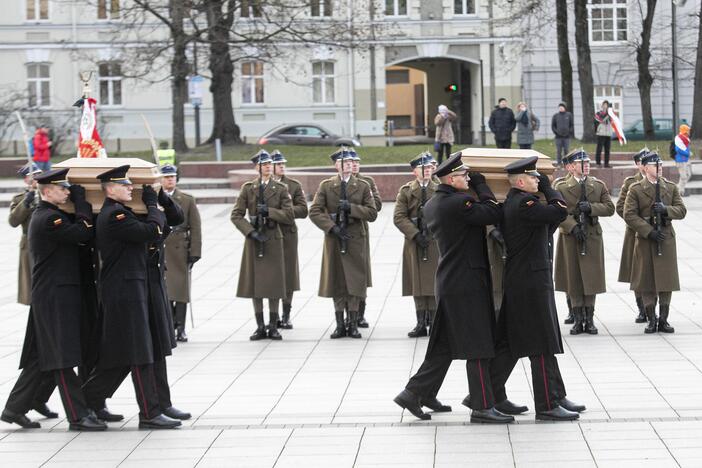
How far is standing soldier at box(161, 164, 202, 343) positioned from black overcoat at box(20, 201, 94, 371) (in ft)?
14.3

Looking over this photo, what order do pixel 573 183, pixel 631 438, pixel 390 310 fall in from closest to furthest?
pixel 631 438, pixel 573 183, pixel 390 310

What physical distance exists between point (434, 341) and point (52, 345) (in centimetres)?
272

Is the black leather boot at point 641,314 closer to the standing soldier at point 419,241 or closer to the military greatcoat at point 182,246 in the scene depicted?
the standing soldier at point 419,241

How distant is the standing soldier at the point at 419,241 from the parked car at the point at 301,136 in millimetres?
34022

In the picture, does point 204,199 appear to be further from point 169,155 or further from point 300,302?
point 300,302

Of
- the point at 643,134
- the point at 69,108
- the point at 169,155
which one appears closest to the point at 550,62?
the point at 643,134

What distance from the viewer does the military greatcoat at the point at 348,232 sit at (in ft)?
46.5

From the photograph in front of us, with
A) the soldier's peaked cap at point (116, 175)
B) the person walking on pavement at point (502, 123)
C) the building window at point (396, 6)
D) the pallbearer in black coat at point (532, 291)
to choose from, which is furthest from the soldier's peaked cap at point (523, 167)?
the building window at point (396, 6)

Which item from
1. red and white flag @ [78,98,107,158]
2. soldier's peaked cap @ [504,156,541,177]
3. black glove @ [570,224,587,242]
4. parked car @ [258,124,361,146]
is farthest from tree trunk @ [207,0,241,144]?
soldier's peaked cap @ [504,156,541,177]

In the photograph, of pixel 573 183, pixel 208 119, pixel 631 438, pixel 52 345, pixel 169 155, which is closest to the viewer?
pixel 631 438

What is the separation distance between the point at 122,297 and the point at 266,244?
4711 mm

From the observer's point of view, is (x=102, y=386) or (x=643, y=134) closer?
(x=102, y=386)

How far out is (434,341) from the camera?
9.66 m

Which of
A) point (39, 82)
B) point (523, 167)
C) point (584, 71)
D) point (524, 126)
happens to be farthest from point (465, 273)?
point (39, 82)
